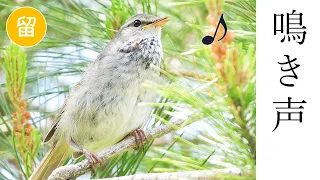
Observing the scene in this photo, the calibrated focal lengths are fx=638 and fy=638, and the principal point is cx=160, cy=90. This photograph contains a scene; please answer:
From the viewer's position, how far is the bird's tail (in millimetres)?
1112

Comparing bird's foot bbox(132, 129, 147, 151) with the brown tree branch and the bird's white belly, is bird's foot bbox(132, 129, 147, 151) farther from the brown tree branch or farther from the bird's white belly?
the brown tree branch

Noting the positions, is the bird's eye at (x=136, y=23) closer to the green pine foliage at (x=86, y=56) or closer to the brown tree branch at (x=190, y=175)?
the green pine foliage at (x=86, y=56)

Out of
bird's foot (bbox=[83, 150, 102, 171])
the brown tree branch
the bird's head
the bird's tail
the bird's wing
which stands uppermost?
the bird's head

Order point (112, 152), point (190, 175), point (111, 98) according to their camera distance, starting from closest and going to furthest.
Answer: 1. point (190, 175)
2. point (112, 152)
3. point (111, 98)

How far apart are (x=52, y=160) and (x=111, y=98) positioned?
0.57 ft

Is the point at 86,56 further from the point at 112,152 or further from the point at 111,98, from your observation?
the point at 112,152

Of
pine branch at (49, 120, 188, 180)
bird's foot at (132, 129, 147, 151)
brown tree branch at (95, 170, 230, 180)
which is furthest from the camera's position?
bird's foot at (132, 129, 147, 151)

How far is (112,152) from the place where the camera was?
102 centimetres

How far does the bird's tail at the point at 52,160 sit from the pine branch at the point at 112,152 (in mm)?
123

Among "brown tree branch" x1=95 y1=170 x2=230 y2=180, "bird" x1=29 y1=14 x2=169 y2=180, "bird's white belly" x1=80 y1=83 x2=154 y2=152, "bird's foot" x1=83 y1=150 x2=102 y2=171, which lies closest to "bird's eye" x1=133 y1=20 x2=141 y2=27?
"bird" x1=29 y1=14 x2=169 y2=180

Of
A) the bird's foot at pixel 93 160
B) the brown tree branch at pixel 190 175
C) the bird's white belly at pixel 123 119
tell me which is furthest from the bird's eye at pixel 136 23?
the brown tree branch at pixel 190 175

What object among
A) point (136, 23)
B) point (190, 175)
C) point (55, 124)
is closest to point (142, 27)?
point (136, 23)
